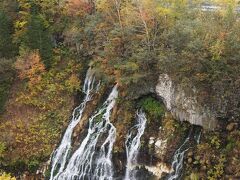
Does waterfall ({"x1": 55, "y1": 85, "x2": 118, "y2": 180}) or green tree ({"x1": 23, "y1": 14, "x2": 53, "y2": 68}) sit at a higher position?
green tree ({"x1": 23, "y1": 14, "x2": 53, "y2": 68})

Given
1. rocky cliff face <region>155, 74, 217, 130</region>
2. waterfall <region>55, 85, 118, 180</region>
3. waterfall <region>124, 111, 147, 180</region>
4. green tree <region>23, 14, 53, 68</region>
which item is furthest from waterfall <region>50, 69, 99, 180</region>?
rocky cliff face <region>155, 74, 217, 130</region>

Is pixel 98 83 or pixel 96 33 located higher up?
pixel 96 33

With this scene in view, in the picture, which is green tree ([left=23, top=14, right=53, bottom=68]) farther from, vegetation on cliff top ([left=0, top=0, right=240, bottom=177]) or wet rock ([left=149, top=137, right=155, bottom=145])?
wet rock ([left=149, top=137, right=155, bottom=145])

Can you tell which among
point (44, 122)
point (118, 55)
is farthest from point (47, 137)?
point (118, 55)

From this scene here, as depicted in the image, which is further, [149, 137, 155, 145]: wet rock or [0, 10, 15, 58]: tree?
[0, 10, 15, 58]: tree

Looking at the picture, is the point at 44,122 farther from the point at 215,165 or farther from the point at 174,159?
the point at 215,165

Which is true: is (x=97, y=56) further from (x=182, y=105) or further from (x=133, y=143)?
(x=182, y=105)

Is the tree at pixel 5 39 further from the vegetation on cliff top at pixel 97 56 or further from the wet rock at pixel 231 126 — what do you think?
the wet rock at pixel 231 126
